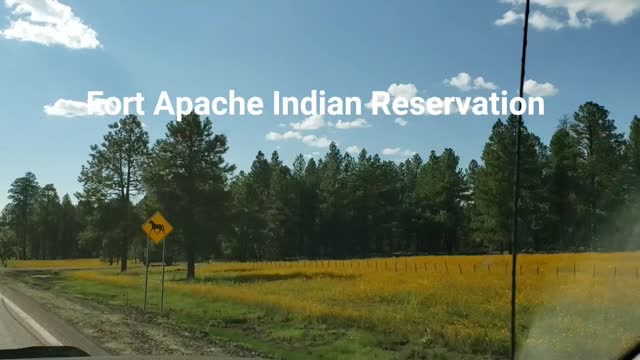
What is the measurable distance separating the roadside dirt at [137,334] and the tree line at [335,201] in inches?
1112

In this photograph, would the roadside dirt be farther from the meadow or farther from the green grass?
the meadow

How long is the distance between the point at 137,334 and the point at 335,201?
95714mm

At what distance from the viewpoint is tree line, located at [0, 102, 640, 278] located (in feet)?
160

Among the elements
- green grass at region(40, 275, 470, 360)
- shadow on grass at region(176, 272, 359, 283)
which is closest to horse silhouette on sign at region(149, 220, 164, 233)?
green grass at region(40, 275, 470, 360)

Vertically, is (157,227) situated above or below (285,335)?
above

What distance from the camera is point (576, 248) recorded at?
80.1m

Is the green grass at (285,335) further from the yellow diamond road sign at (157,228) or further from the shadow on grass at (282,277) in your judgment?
the shadow on grass at (282,277)

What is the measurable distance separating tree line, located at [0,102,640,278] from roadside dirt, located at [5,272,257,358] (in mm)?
28235

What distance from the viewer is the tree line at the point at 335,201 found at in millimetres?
48750

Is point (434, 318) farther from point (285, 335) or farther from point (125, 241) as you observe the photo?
point (125, 241)

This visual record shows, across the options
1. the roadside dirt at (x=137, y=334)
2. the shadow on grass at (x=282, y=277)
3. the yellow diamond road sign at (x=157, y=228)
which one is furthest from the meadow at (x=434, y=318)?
the shadow on grass at (x=282, y=277)

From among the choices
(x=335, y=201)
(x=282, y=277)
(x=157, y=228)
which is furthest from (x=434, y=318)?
(x=335, y=201)

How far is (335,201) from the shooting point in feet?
359

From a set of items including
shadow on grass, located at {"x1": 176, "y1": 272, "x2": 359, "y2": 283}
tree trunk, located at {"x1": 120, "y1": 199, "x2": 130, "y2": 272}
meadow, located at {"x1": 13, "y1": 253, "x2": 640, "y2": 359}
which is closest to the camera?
meadow, located at {"x1": 13, "y1": 253, "x2": 640, "y2": 359}
